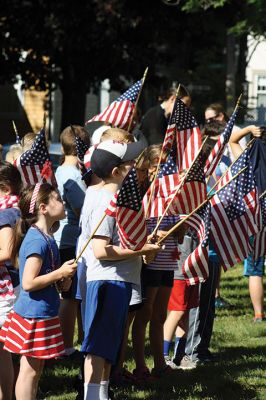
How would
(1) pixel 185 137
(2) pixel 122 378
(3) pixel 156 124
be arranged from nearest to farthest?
(1) pixel 185 137, (2) pixel 122 378, (3) pixel 156 124

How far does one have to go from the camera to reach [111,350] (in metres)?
6.61

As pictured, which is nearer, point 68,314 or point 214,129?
point 68,314

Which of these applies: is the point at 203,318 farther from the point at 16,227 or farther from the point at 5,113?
the point at 5,113

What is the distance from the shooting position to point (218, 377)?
26.5 feet

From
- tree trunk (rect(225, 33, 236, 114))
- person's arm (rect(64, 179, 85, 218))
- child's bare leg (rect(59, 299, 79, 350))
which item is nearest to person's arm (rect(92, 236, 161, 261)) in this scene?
person's arm (rect(64, 179, 85, 218))

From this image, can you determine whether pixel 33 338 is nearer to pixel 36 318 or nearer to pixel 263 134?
pixel 36 318

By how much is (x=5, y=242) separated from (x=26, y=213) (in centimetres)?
27

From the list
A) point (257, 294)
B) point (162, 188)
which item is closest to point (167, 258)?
point (162, 188)

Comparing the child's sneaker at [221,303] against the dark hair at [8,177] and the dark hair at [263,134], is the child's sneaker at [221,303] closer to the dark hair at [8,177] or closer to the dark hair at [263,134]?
the dark hair at [263,134]

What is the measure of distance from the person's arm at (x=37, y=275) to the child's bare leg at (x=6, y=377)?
66 cm

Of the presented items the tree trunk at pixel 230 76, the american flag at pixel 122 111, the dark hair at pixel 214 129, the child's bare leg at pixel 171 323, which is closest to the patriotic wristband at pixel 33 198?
the child's bare leg at pixel 171 323

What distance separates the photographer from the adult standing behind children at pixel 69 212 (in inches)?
328

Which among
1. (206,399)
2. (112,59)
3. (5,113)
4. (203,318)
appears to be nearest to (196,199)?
(206,399)

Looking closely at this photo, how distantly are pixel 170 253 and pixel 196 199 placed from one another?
950 mm
